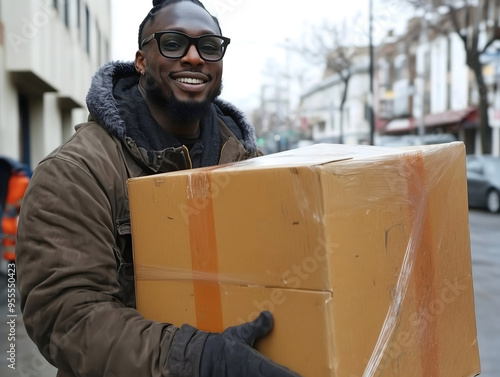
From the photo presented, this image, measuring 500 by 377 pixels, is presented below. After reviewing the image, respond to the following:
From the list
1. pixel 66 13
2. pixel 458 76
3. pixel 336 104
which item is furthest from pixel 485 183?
pixel 336 104

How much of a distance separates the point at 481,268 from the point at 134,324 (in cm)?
779

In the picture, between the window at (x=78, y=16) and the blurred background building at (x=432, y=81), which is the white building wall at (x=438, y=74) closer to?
the blurred background building at (x=432, y=81)

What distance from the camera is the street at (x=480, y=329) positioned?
4445mm

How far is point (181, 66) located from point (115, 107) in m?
0.23

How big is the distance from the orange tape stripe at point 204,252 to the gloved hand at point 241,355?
0.09 meters

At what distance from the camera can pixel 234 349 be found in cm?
135

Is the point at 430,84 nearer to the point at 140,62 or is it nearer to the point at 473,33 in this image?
the point at 473,33

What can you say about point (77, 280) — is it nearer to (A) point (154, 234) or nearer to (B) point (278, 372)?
(A) point (154, 234)

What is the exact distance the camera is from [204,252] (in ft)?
4.84

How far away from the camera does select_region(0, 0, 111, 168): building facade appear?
37.1 ft

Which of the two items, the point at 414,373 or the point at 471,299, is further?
the point at 471,299

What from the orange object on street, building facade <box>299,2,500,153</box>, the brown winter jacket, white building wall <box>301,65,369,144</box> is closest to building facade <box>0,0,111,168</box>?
the orange object on street

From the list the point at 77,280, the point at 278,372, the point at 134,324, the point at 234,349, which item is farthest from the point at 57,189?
the point at 278,372

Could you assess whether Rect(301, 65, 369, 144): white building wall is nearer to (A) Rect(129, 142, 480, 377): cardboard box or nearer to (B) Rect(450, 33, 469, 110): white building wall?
(B) Rect(450, 33, 469, 110): white building wall
